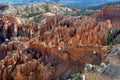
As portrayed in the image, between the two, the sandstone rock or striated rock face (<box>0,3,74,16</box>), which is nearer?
the sandstone rock

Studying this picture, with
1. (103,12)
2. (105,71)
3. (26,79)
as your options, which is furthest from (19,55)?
(103,12)

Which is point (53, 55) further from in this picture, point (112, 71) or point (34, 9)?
point (34, 9)

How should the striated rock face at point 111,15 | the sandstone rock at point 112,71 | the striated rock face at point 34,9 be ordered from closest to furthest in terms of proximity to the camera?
1. the sandstone rock at point 112,71
2. the striated rock face at point 111,15
3. the striated rock face at point 34,9

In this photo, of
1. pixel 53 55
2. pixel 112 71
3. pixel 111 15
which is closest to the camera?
pixel 112 71

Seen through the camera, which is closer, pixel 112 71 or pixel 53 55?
pixel 112 71

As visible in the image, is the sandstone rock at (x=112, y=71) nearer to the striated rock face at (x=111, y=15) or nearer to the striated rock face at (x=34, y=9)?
the striated rock face at (x=111, y=15)

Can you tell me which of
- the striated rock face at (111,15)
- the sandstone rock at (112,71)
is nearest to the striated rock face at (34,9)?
the striated rock face at (111,15)

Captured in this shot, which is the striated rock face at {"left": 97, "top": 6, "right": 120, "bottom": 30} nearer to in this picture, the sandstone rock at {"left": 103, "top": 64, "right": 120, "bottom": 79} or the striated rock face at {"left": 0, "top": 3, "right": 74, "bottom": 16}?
the sandstone rock at {"left": 103, "top": 64, "right": 120, "bottom": 79}

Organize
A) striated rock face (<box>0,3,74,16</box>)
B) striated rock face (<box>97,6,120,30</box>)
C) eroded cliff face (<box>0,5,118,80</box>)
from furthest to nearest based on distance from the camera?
striated rock face (<box>0,3,74,16</box>) → striated rock face (<box>97,6,120,30</box>) → eroded cliff face (<box>0,5,118,80</box>)

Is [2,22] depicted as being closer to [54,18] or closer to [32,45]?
[54,18]

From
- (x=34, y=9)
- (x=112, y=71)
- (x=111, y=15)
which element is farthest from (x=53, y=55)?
(x=34, y=9)

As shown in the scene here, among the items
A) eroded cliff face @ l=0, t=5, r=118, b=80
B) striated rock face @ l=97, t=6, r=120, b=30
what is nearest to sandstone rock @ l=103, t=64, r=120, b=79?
eroded cliff face @ l=0, t=5, r=118, b=80

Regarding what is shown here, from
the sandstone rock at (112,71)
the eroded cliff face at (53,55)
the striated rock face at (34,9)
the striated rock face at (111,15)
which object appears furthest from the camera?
the striated rock face at (34,9)
